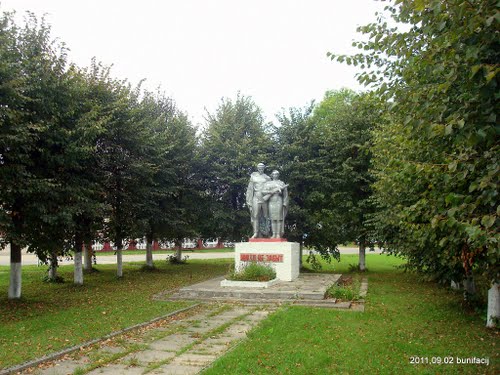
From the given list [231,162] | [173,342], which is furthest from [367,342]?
[231,162]

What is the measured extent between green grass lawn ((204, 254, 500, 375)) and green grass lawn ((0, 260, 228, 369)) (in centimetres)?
279

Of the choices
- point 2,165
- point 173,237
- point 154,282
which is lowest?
point 154,282

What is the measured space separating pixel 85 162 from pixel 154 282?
5061 mm

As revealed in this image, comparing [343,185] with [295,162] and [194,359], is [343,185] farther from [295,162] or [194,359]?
[194,359]

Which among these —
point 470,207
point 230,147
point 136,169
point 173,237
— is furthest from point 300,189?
point 470,207

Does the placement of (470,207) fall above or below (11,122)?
below

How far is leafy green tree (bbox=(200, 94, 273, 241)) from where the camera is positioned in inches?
835

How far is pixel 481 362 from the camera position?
6.52 meters

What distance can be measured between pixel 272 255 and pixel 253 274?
154 centimetres

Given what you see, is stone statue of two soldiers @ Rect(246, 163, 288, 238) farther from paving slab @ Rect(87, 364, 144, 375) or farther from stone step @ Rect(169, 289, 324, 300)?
paving slab @ Rect(87, 364, 144, 375)

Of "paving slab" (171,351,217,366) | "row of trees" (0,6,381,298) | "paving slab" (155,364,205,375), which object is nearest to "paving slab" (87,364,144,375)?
"paving slab" (155,364,205,375)

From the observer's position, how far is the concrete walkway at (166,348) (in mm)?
6031

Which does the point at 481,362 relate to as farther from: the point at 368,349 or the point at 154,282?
the point at 154,282

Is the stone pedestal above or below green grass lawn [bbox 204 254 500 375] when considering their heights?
above
